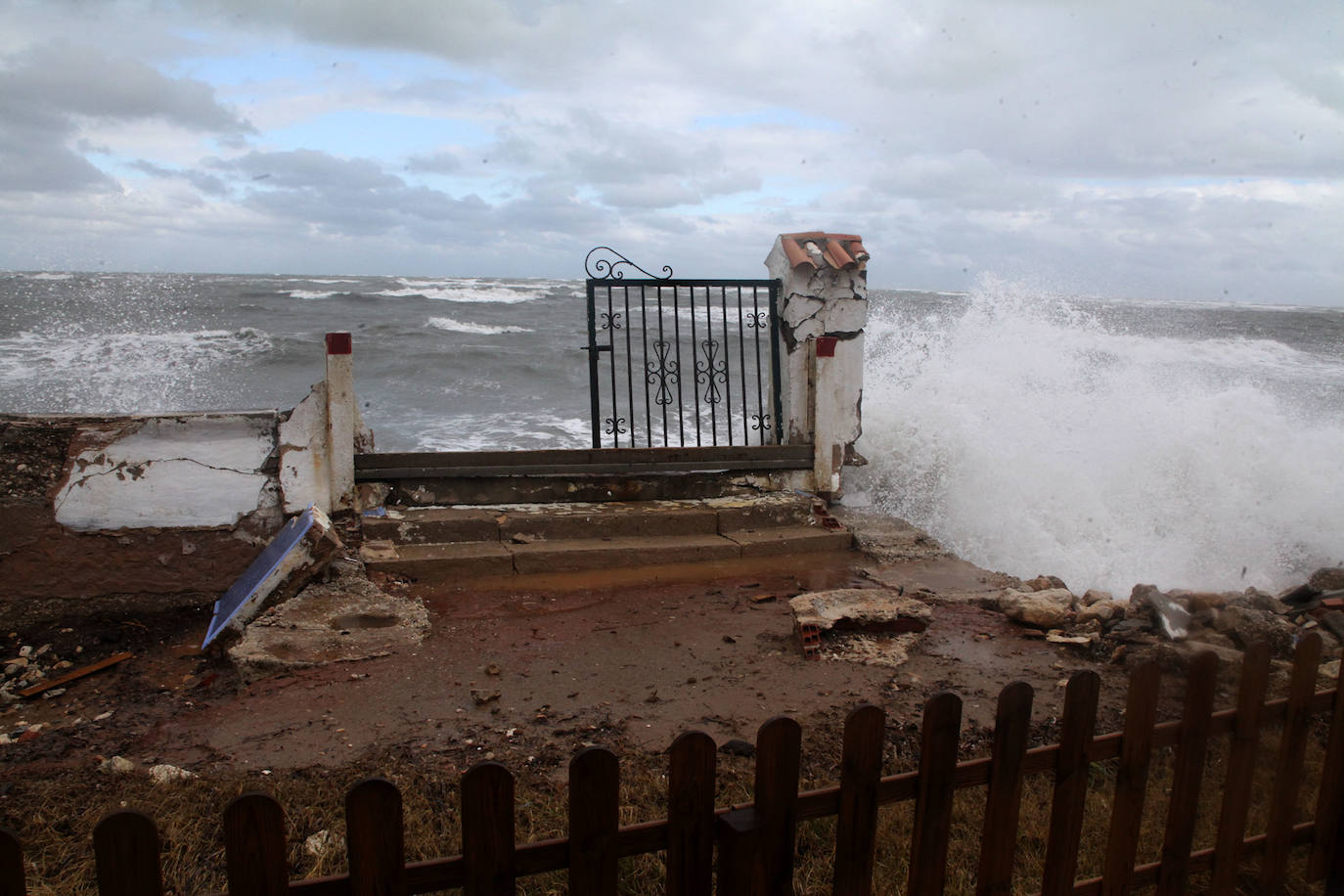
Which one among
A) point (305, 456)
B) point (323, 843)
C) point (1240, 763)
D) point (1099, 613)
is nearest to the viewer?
point (1240, 763)

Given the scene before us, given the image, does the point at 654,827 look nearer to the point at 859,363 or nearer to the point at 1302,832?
the point at 1302,832

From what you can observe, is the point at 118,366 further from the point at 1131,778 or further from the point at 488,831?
the point at 1131,778

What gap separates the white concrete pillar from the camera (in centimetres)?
581

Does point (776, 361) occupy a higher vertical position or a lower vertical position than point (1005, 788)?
higher

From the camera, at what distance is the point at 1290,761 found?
237cm

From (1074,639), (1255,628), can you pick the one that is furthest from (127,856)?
(1255,628)

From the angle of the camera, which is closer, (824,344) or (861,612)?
(861,612)

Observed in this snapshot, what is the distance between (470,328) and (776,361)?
67.0 ft

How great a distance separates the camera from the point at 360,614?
4777mm

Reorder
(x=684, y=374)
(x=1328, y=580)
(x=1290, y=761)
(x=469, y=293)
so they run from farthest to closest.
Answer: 1. (x=469, y=293)
2. (x=684, y=374)
3. (x=1328, y=580)
4. (x=1290, y=761)

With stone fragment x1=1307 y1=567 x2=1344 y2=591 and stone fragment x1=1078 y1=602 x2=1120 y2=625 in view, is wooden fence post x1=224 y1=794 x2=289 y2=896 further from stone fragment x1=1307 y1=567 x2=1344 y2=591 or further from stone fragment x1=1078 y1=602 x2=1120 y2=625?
stone fragment x1=1307 y1=567 x2=1344 y2=591

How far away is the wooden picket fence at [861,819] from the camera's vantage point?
1447 millimetres

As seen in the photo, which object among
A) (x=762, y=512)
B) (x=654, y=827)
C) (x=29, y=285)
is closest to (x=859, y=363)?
(x=762, y=512)

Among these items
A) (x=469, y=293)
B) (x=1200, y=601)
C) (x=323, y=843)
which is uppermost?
(x=469, y=293)
